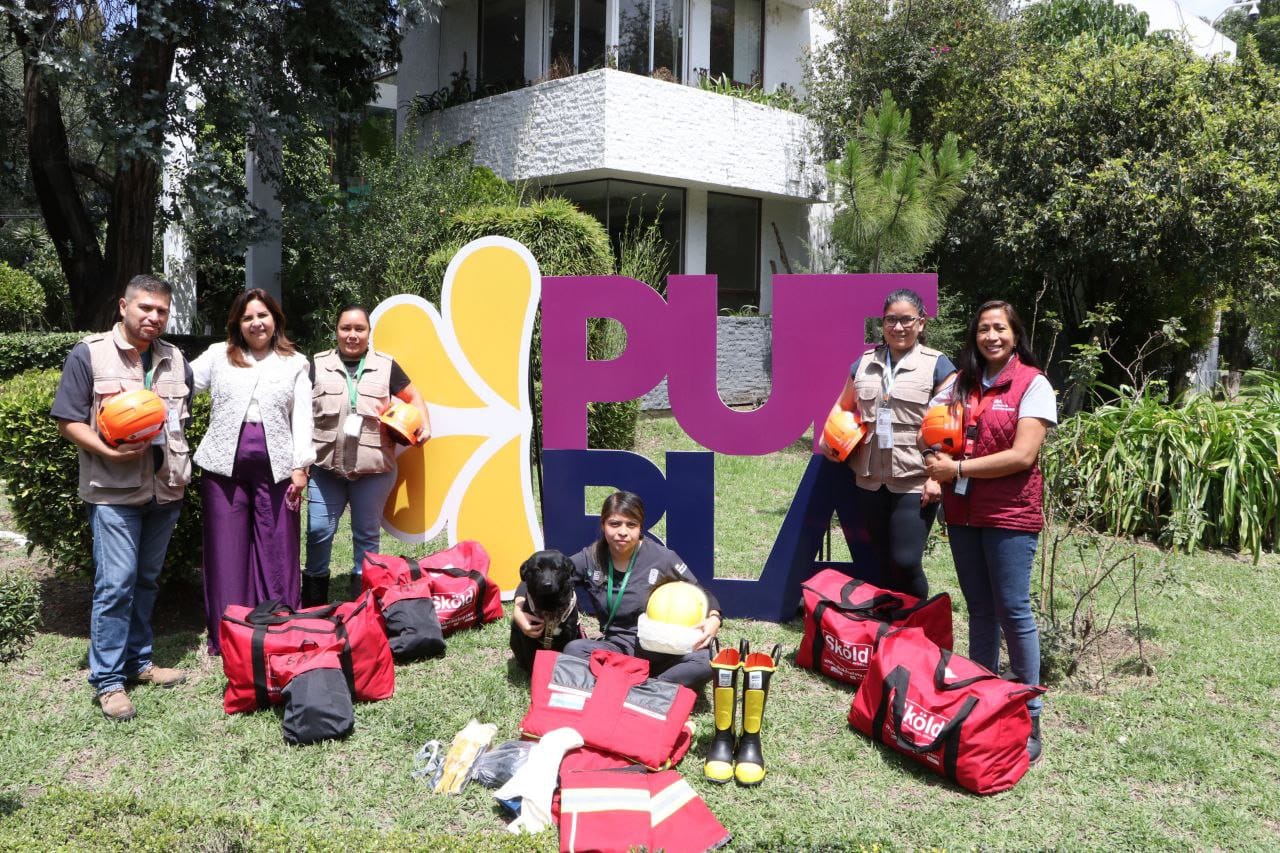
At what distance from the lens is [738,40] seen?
15.3 metres

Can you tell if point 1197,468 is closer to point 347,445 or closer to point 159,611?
point 347,445

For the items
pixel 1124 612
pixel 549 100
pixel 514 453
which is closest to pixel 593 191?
pixel 549 100

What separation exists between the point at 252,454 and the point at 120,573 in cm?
78

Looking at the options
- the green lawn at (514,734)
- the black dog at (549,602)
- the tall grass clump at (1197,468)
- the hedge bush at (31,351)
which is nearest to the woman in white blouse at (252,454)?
the green lawn at (514,734)

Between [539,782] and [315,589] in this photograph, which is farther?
[315,589]

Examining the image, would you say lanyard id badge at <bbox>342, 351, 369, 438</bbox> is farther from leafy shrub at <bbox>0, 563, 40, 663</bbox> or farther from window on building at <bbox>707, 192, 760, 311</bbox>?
window on building at <bbox>707, 192, 760, 311</bbox>

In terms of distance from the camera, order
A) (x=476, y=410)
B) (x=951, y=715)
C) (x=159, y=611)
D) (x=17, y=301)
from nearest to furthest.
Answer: (x=951, y=715) → (x=159, y=611) → (x=476, y=410) → (x=17, y=301)

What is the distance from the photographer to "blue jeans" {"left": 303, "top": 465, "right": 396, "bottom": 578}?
4.96 meters

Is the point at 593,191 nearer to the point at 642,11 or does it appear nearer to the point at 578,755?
the point at 642,11

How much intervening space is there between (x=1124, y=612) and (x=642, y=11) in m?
11.3

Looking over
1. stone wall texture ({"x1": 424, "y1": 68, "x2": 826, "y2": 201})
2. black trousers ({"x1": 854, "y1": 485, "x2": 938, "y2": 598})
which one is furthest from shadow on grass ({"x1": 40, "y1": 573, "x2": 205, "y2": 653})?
stone wall texture ({"x1": 424, "y1": 68, "x2": 826, "y2": 201})

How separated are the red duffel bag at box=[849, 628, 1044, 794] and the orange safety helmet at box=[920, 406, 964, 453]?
84 centimetres

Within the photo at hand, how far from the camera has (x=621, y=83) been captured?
12648mm

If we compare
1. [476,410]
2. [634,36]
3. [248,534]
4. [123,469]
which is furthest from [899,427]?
[634,36]
